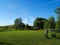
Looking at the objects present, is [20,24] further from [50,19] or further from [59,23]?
[59,23]

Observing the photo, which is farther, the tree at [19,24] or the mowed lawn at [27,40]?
the tree at [19,24]

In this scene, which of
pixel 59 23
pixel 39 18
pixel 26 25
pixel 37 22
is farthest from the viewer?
pixel 39 18

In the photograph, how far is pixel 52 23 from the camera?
64.7m

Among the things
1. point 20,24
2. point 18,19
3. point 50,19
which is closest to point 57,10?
point 50,19

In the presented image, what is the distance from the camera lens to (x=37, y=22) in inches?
4072

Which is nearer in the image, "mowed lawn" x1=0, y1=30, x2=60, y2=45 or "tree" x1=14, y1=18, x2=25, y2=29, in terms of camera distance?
"mowed lawn" x1=0, y1=30, x2=60, y2=45

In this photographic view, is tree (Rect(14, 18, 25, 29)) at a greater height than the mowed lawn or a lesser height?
greater

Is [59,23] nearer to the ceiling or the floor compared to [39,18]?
nearer to the floor

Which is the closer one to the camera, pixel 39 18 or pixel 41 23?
pixel 41 23

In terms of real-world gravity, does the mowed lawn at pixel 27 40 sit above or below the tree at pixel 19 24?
below

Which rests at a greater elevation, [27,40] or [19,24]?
[19,24]

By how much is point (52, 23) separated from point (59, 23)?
25724 mm

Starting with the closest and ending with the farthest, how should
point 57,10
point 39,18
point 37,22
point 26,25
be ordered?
1. point 57,10
2. point 26,25
3. point 37,22
4. point 39,18

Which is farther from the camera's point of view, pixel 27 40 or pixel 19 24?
pixel 19 24
